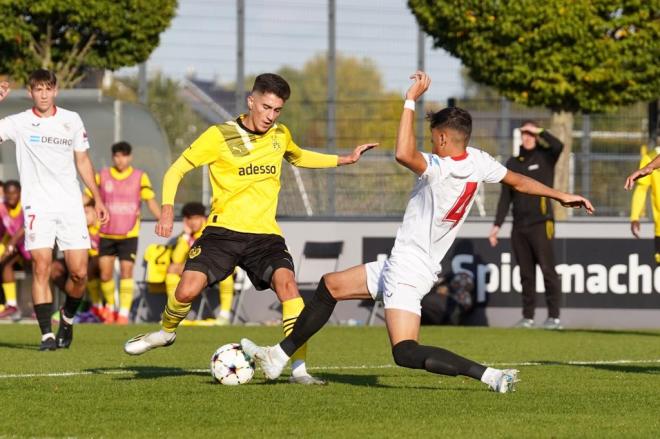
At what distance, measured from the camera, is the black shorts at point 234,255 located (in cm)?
945

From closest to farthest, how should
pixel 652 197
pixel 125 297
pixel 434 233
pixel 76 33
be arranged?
1. pixel 434 233
2. pixel 652 197
3. pixel 125 297
4. pixel 76 33

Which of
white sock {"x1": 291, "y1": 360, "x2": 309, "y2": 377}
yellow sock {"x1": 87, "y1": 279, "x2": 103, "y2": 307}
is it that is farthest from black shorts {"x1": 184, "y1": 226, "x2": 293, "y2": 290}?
yellow sock {"x1": 87, "y1": 279, "x2": 103, "y2": 307}

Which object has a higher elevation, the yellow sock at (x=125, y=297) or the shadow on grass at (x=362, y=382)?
the shadow on grass at (x=362, y=382)

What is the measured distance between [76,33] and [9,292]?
393cm

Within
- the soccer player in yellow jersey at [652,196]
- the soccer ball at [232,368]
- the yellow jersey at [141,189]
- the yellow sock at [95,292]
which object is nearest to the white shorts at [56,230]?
the soccer ball at [232,368]

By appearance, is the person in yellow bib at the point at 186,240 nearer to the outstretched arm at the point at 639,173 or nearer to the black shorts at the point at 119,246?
the black shorts at the point at 119,246

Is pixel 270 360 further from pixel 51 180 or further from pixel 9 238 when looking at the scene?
pixel 9 238

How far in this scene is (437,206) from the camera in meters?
8.63

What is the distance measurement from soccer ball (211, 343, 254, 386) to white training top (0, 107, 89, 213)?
344cm

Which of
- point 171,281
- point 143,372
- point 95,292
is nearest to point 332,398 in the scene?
point 143,372

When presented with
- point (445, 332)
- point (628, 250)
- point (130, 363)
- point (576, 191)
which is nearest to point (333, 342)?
point (445, 332)

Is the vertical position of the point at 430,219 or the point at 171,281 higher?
the point at 430,219

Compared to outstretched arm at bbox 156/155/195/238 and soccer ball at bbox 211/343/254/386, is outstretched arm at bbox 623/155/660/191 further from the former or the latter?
outstretched arm at bbox 156/155/195/238

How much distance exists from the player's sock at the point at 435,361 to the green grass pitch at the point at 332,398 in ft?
0.56
